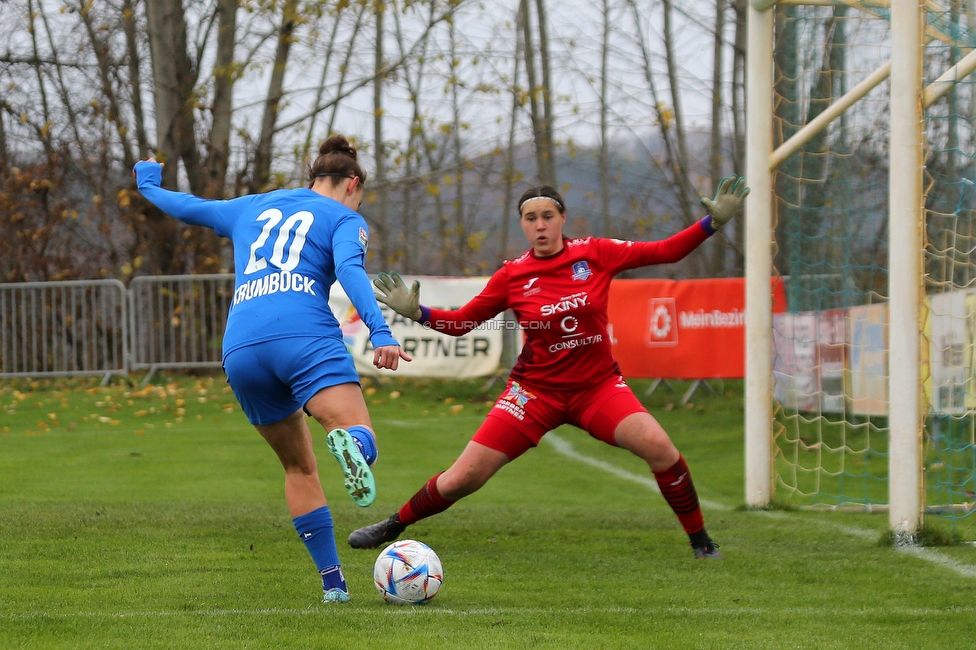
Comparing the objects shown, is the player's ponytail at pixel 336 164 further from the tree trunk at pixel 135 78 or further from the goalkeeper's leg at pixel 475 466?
the tree trunk at pixel 135 78

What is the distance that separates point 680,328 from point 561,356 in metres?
8.63

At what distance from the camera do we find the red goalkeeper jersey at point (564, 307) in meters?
6.12

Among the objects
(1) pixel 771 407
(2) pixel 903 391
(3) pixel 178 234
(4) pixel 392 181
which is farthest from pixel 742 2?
(2) pixel 903 391

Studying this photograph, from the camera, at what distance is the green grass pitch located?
13.6ft

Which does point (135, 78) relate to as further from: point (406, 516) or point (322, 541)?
point (322, 541)

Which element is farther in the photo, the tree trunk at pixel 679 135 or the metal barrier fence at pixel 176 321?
the tree trunk at pixel 679 135

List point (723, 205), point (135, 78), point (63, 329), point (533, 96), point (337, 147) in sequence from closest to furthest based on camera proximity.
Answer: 1. point (337, 147)
2. point (723, 205)
3. point (63, 329)
4. point (533, 96)
5. point (135, 78)

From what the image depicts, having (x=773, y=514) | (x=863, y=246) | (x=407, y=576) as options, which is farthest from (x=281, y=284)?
(x=863, y=246)

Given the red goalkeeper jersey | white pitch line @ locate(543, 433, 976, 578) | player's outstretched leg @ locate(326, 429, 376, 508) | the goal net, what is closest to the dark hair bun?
the red goalkeeper jersey

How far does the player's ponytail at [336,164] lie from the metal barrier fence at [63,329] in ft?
41.5

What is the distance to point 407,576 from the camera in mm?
4672

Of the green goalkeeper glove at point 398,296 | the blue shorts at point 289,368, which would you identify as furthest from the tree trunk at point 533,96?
the blue shorts at point 289,368

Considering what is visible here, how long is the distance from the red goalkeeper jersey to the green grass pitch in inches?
40.3

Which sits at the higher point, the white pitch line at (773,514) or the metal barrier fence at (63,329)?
the metal barrier fence at (63,329)
